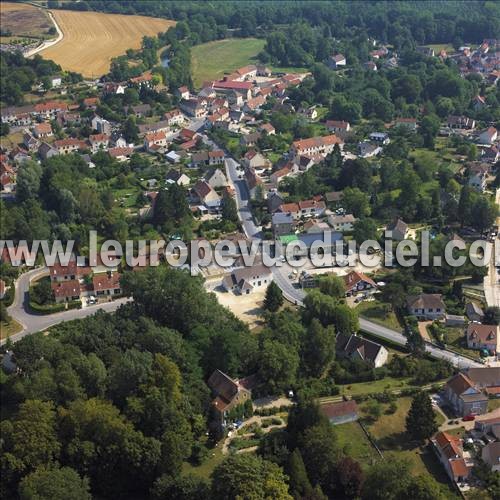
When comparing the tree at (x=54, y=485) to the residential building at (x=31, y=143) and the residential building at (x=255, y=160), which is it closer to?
the residential building at (x=255, y=160)

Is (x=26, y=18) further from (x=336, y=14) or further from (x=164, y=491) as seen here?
(x=164, y=491)

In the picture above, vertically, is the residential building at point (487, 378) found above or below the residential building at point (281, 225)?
above

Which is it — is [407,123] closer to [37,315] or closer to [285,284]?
[285,284]

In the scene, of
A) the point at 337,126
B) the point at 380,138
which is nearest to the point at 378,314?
the point at 380,138

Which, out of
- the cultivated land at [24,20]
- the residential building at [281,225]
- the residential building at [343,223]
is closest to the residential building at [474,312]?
the residential building at [343,223]

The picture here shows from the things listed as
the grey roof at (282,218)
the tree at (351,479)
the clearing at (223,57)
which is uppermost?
the tree at (351,479)

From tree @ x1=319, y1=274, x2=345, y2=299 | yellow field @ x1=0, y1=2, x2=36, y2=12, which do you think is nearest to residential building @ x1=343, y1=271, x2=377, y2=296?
tree @ x1=319, y1=274, x2=345, y2=299

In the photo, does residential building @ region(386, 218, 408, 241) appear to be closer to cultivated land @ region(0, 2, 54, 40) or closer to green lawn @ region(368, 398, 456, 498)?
green lawn @ region(368, 398, 456, 498)
